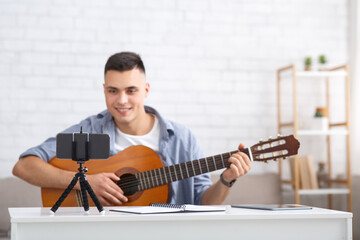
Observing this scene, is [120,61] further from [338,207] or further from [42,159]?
[338,207]

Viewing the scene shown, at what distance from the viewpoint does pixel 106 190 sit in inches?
81.0

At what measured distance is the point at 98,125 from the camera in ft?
8.14

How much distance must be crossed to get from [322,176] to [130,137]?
1754 mm

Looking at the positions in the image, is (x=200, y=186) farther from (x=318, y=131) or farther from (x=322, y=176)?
(x=322, y=176)

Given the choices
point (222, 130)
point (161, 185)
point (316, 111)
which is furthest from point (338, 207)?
point (161, 185)

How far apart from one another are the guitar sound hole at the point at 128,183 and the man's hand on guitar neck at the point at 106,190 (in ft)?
0.28

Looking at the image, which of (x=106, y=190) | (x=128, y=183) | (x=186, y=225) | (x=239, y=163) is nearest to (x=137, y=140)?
(x=128, y=183)

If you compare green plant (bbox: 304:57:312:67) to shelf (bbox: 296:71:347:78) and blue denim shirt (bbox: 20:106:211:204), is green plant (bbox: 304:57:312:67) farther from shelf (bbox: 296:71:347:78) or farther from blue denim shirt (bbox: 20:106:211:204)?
blue denim shirt (bbox: 20:106:211:204)

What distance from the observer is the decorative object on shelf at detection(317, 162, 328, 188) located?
11.9 feet

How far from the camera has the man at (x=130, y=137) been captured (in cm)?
227

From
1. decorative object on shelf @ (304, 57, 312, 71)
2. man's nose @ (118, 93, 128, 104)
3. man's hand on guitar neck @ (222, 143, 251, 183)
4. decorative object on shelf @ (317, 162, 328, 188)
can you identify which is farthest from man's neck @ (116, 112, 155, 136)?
decorative object on shelf @ (317, 162, 328, 188)

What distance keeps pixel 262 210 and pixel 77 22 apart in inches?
92.9

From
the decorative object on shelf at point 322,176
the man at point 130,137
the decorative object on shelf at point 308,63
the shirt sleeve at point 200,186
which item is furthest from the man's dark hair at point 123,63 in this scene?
the decorative object on shelf at point 322,176

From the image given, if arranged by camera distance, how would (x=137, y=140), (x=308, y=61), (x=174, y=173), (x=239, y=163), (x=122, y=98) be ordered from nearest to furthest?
1. (x=239, y=163)
2. (x=174, y=173)
3. (x=122, y=98)
4. (x=137, y=140)
5. (x=308, y=61)
